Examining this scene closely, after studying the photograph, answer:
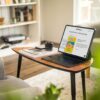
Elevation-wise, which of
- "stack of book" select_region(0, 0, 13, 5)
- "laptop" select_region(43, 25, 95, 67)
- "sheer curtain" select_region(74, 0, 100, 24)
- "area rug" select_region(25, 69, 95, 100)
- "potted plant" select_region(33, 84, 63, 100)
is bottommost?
"area rug" select_region(25, 69, 95, 100)

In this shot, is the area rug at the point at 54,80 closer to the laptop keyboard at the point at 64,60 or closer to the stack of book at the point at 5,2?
the laptop keyboard at the point at 64,60

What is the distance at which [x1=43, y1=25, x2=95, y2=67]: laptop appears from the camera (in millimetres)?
2193

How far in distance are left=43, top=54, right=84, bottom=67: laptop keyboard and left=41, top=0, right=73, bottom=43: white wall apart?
255cm

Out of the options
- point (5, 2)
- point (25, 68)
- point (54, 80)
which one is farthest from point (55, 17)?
point (54, 80)

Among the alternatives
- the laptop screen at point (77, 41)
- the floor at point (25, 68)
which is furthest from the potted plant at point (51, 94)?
the floor at point (25, 68)

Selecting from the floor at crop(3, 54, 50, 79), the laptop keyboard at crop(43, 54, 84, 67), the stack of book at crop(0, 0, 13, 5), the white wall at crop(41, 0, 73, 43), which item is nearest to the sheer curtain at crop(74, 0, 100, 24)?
the white wall at crop(41, 0, 73, 43)

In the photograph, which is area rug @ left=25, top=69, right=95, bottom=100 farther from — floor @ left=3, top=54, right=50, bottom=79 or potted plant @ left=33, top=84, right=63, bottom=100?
potted plant @ left=33, top=84, right=63, bottom=100

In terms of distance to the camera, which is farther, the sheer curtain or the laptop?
the sheer curtain

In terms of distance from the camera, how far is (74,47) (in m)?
2.33

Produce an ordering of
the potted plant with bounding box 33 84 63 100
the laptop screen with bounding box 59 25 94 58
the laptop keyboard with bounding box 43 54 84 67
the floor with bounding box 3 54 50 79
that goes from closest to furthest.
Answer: the potted plant with bounding box 33 84 63 100 → the laptop keyboard with bounding box 43 54 84 67 → the laptop screen with bounding box 59 25 94 58 → the floor with bounding box 3 54 50 79

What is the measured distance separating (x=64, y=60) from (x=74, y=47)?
0.20 m

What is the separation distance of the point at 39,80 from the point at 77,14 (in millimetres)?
2201

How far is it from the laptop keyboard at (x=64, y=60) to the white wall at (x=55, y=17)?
2.55 meters

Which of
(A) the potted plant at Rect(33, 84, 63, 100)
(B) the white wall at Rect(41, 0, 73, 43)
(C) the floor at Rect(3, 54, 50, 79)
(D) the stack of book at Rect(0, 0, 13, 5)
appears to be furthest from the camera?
(B) the white wall at Rect(41, 0, 73, 43)
